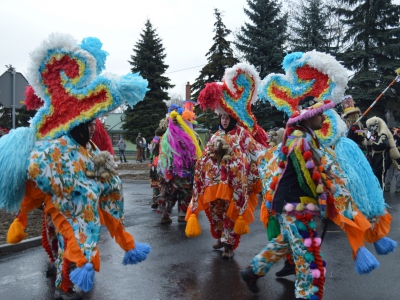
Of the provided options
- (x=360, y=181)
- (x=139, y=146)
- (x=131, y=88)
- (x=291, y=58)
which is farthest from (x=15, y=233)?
(x=139, y=146)

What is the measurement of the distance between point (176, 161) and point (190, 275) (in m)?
3.10

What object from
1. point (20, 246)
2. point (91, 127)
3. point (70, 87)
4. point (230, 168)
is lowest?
point (20, 246)

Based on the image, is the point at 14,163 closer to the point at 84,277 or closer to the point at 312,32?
the point at 84,277

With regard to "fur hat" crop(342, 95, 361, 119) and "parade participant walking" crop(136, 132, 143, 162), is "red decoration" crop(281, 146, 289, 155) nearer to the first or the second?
"fur hat" crop(342, 95, 361, 119)

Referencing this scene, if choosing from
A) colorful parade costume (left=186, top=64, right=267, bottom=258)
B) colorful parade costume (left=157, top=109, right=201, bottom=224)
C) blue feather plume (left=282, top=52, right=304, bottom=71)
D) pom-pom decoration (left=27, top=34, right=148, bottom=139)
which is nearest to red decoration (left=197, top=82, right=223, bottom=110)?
colorful parade costume (left=186, top=64, right=267, bottom=258)

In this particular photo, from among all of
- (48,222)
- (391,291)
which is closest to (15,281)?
(48,222)

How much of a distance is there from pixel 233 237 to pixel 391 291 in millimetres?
1920

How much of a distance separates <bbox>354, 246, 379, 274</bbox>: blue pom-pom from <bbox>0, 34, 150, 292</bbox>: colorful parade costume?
6.50 ft

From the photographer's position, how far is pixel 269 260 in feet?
13.7

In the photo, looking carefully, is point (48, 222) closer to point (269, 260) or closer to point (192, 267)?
point (192, 267)

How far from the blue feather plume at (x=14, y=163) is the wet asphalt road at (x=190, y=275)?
110 cm

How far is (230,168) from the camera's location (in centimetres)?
576

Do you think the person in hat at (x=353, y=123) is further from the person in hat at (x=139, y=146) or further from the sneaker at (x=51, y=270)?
the person in hat at (x=139, y=146)

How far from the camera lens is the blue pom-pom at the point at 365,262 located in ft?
12.2
